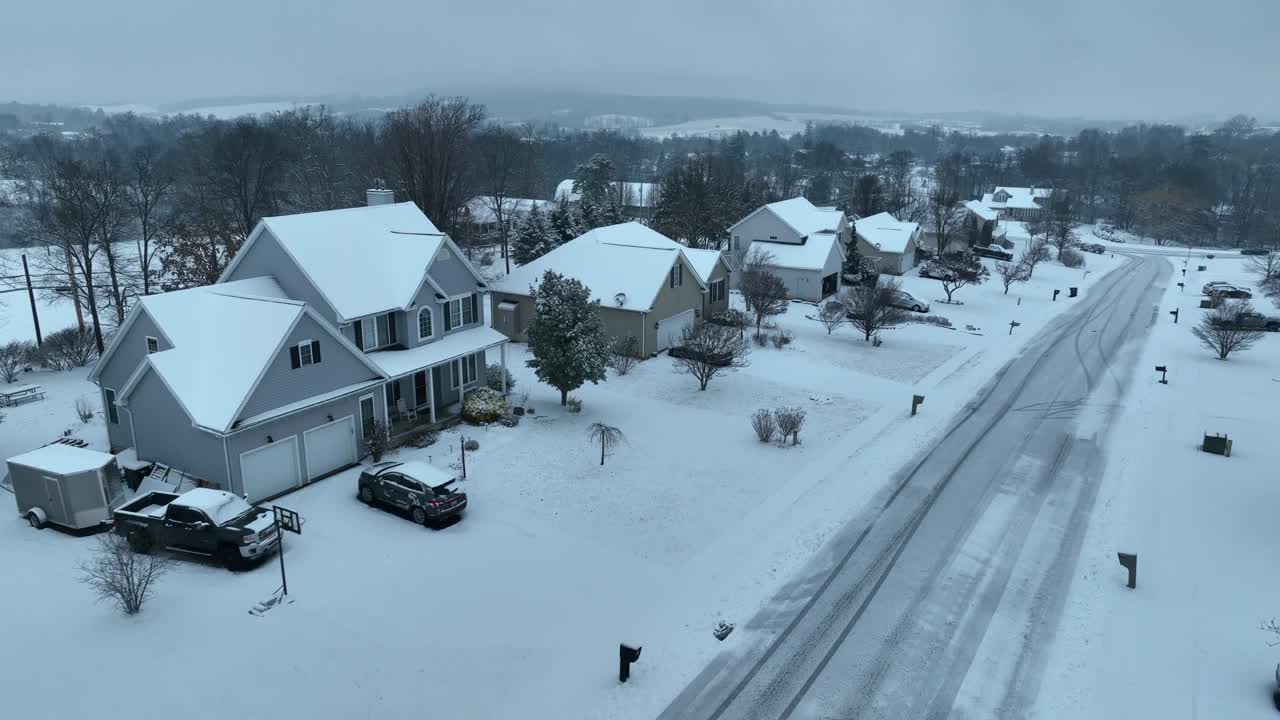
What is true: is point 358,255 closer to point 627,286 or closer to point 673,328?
point 627,286

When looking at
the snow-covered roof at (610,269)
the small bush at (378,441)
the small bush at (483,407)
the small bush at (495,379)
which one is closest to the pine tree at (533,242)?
the snow-covered roof at (610,269)

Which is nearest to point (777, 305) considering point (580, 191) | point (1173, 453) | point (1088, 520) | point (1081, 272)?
point (1173, 453)

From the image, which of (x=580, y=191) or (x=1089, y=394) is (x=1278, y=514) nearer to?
(x=1089, y=394)

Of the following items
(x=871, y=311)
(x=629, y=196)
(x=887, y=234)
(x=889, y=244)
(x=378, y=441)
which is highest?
(x=629, y=196)

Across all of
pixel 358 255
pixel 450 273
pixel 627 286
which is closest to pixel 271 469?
pixel 358 255

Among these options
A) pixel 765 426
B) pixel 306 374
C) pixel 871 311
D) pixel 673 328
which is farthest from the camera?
pixel 871 311

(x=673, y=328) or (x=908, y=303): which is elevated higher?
(x=673, y=328)

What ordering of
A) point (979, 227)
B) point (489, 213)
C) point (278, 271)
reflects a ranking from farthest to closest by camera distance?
1. point (979, 227)
2. point (489, 213)
3. point (278, 271)

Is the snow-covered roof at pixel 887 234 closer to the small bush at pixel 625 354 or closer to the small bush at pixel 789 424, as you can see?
the small bush at pixel 625 354
